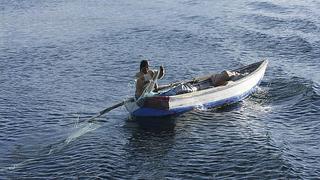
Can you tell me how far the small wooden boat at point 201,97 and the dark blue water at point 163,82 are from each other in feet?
1.80

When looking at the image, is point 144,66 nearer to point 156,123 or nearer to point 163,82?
point 156,123

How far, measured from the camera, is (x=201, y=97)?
2725 cm

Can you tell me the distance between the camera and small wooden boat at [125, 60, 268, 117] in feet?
84.3

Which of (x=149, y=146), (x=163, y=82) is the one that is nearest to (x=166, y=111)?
(x=149, y=146)

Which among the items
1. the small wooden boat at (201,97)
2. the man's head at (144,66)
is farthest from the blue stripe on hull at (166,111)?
the man's head at (144,66)

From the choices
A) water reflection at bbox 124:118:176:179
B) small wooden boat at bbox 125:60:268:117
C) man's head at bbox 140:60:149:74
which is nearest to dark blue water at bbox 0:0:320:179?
water reflection at bbox 124:118:176:179

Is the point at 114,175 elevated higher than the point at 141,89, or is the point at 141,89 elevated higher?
the point at 141,89

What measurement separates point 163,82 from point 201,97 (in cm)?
717

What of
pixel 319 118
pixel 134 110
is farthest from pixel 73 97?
pixel 319 118

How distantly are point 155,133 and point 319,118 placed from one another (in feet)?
28.1

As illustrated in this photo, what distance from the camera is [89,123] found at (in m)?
26.3

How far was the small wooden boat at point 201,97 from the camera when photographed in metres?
25.7

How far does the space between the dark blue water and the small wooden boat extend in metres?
0.55

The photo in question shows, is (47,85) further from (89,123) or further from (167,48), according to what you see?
(167,48)
